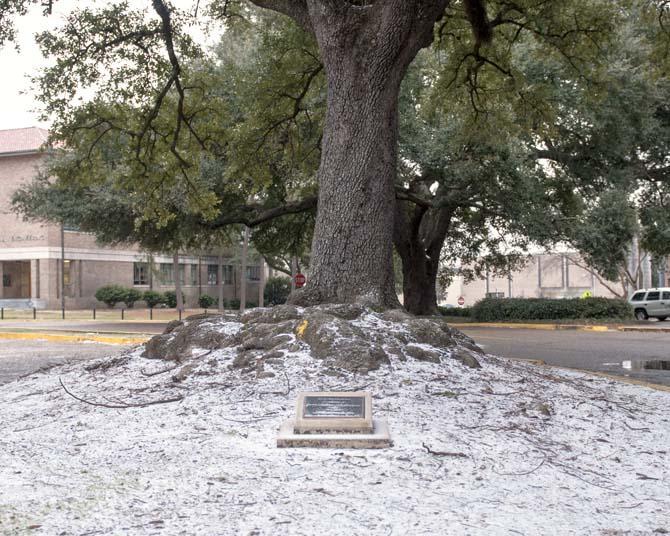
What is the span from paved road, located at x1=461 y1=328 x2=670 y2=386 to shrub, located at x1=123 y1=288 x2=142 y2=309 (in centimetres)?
3963

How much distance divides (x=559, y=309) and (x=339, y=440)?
24419mm

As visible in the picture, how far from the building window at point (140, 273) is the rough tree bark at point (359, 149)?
52.4 meters

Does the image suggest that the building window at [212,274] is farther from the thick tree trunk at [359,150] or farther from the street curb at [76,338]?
the thick tree trunk at [359,150]

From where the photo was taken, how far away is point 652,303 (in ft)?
109

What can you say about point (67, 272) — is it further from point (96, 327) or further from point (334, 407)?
point (334, 407)

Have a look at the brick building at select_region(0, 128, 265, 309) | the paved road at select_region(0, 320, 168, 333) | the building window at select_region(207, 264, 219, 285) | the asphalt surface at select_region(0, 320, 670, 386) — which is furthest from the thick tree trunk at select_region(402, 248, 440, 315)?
the building window at select_region(207, 264, 219, 285)

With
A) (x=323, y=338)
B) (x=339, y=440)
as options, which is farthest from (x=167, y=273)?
(x=339, y=440)

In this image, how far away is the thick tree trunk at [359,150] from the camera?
8.51 meters

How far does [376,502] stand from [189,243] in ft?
79.9

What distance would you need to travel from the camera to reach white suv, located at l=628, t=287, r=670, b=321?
3275 cm

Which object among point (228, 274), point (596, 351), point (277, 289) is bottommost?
point (596, 351)

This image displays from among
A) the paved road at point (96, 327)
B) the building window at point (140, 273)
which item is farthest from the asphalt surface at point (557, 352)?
the building window at point (140, 273)

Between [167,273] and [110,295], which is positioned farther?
[167,273]

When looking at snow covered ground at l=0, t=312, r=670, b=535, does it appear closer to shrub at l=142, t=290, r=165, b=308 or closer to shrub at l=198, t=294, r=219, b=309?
shrub at l=142, t=290, r=165, b=308
